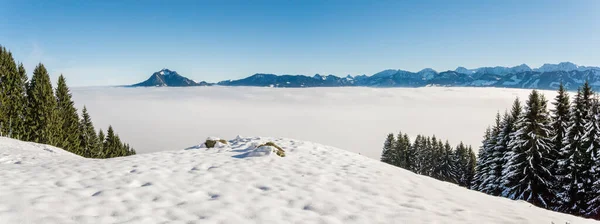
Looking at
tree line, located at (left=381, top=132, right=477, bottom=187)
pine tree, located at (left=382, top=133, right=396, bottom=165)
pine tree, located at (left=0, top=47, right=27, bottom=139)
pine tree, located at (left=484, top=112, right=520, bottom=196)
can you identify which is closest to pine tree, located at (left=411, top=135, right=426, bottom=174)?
tree line, located at (left=381, top=132, right=477, bottom=187)

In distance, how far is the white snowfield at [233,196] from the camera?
263 inches

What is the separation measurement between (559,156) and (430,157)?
57989mm

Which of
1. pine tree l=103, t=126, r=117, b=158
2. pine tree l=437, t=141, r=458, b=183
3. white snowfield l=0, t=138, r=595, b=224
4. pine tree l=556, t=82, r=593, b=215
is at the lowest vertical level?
pine tree l=437, t=141, r=458, b=183

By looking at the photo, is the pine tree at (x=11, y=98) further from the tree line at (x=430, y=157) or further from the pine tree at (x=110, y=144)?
the tree line at (x=430, y=157)

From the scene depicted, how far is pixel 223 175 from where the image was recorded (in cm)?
1034

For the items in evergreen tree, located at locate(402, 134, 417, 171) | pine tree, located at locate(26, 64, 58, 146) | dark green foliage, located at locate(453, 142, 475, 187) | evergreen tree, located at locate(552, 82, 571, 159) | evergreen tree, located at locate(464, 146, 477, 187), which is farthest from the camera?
evergreen tree, located at locate(402, 134, 417, 171)

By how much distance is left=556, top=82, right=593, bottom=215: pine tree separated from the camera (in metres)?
22.3

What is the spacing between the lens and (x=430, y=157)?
80.2m

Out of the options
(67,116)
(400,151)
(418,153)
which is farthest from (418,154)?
A: (67,116)

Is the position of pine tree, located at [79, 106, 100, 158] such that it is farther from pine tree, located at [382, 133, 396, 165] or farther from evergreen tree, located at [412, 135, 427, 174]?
evergreen tree, located at [412, 135, 427, 174]

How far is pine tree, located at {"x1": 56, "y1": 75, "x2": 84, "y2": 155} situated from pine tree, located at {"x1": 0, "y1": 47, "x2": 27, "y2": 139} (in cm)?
524

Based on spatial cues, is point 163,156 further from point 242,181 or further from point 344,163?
point 344,163

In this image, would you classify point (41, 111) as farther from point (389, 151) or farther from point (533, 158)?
point (389, 151)

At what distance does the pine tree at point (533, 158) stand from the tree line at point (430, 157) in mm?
48703
